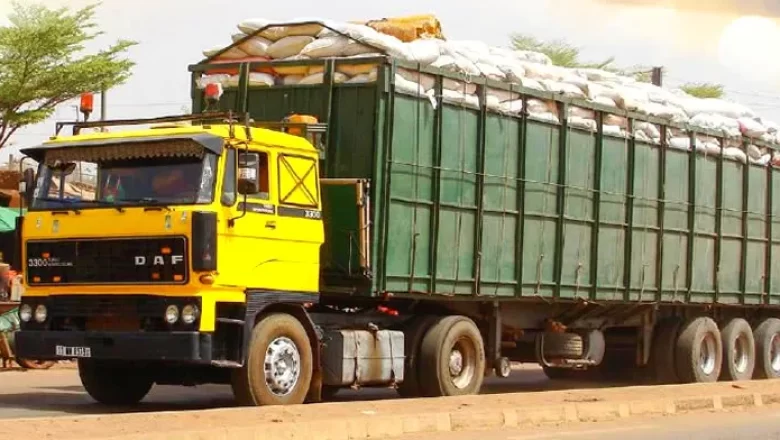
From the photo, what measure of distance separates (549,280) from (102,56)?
71.6ft

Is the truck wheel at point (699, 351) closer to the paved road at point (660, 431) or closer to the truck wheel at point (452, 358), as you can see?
the paved road at point (660, 431)

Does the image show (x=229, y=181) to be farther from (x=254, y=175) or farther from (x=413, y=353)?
(x=413, y=353)

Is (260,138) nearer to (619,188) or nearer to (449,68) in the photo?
(449,68)

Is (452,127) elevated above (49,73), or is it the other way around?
(49,73)

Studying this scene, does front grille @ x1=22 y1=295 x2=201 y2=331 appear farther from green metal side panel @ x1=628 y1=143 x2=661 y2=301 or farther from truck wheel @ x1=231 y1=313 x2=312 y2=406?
green metal side panel @ x1=628 y1=143 x2=661 y2=301

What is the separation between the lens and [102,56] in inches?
1459

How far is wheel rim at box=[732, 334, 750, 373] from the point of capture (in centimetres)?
2171

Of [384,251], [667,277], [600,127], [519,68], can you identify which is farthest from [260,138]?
[667,277]

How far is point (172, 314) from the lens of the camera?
43.5 feet

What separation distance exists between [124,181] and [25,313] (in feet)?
5.39

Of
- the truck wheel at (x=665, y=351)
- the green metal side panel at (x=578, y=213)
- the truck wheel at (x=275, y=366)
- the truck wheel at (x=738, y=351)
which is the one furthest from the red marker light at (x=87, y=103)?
the truck wheel at (x=738, y=351)

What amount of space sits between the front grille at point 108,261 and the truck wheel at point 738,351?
10709 mm

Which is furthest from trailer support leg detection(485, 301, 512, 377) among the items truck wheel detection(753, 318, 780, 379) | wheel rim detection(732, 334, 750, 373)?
truck wheel detection(753, 318, 780, 379)

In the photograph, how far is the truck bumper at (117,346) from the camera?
1312 cm
